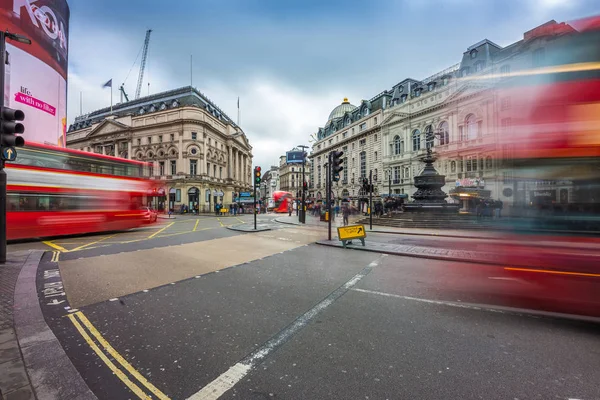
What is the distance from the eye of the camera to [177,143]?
50.8 meters

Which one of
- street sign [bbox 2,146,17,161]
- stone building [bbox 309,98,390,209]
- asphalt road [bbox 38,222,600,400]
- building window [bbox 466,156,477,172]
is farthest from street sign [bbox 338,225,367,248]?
stone building [bbox 309,98,390,209]

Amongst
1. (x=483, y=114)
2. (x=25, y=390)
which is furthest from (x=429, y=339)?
(x=483, y=114)

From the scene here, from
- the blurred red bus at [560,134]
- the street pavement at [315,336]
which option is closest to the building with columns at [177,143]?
the street pavement at [315,336]

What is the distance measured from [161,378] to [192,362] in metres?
0.34

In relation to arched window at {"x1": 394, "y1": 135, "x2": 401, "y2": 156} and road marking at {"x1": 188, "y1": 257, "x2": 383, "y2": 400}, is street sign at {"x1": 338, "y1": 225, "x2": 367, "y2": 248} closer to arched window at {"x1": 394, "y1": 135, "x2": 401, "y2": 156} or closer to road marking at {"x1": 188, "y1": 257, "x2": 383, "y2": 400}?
road marking at {"x1": 188, "y1": 257, "x2": 383, "y2": 400}

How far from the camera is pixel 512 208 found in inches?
187

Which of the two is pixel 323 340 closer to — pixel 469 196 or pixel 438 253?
pixel 438 253

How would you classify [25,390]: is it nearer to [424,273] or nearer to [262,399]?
[262,399]

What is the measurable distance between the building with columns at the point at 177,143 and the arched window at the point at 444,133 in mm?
42006

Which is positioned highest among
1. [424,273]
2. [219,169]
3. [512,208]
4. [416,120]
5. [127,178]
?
[416,120]

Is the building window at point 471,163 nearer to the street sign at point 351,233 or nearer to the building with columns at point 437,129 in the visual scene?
the building with columns at point 437,129

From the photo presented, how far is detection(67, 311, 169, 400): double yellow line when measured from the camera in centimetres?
237

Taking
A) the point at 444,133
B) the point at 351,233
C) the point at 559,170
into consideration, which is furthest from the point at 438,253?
the point at 444,133

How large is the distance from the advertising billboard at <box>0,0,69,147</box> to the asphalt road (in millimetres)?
23437
